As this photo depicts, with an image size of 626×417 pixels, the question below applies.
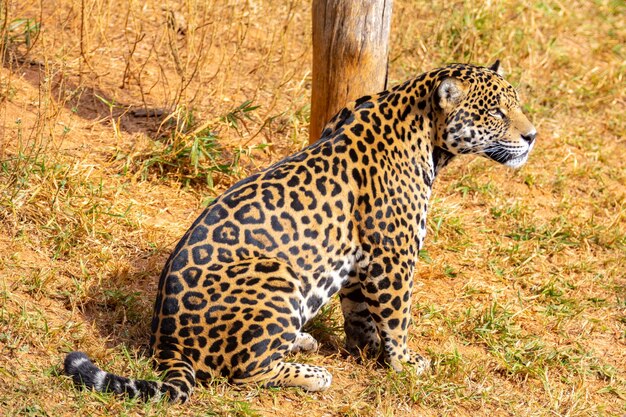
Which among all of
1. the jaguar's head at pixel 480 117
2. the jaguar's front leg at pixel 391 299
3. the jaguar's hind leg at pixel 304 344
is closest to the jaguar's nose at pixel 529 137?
the jaguar's head at pixel 480 117

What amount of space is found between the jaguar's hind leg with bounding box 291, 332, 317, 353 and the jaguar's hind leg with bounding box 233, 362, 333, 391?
0.38 m

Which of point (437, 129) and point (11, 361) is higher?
point (437, 129)

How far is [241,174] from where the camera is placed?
30.1ft

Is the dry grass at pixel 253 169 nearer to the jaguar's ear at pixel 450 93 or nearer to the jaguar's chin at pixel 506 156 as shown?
the jaguar's chin at pixel 506 156

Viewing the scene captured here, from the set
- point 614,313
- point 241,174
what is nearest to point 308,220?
point 241,174

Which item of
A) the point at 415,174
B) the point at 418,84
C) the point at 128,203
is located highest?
the point at 418,84

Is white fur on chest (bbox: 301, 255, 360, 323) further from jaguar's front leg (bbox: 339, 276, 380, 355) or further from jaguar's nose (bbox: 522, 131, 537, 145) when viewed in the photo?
jaguar's nose (bbox: 522, 131, 537, 145)

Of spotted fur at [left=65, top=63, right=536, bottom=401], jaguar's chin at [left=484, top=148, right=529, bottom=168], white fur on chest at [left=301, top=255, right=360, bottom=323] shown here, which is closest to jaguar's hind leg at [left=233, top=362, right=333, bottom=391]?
spotted fur at [left=65, top=63, right=536, bottom=401]

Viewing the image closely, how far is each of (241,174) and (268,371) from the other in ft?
10.5

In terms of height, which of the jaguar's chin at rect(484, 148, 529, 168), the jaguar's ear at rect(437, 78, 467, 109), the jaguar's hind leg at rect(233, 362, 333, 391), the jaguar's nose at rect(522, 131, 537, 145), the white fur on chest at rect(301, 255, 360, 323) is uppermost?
the jaguar's ear at rect(437, 78, 467, 109)

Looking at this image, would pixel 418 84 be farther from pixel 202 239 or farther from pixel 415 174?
pixel 202 239

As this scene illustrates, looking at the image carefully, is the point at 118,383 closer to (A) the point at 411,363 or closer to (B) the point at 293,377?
(B) the point at 293,377

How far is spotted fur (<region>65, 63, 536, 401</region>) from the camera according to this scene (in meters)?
6.21

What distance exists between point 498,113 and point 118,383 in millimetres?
3357
